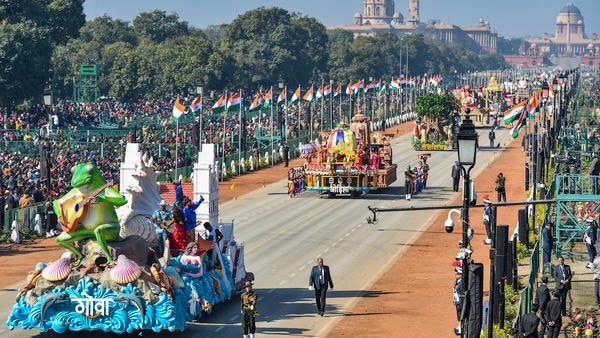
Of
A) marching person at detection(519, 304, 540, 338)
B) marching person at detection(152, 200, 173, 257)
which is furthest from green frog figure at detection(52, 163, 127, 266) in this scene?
Answer: marching person at detection(519, 304, 540, 338)

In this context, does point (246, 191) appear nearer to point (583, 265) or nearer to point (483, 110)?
point (583, 265)

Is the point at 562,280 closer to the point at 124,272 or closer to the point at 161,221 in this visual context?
the point at 161,221

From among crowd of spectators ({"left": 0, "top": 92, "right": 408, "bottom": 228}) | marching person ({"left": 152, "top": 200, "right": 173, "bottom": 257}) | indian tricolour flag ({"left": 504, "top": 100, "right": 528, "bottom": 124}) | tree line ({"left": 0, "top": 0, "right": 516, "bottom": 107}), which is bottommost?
crowd of spectators ({"left": 0, "top": 92, "right": 408, "bottom": 228})

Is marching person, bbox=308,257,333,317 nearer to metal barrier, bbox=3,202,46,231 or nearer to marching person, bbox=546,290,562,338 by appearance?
marching person, bbox=546,290,562,338

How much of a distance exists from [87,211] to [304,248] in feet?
60.8

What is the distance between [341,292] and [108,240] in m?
10.0

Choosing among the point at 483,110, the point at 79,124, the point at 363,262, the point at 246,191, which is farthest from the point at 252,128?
the point at 363,262

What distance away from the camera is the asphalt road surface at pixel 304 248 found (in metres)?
31.8

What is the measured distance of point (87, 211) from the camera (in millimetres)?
28094

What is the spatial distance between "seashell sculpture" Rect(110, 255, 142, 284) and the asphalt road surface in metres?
2.34

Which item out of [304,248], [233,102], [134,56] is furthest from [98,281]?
[134,56]

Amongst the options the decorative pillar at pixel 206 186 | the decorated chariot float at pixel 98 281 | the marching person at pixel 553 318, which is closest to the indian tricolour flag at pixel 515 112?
the decorative pillar at pixel 206 186

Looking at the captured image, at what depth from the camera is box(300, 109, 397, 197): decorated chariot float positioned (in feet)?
201

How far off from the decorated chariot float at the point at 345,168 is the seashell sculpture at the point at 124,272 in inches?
1326
